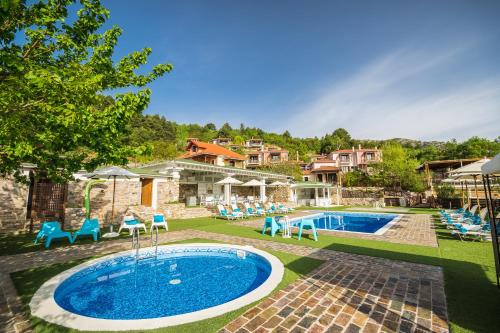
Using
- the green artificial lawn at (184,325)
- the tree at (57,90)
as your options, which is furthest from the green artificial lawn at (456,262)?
the tree at (57,90)

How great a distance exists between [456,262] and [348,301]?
430cm

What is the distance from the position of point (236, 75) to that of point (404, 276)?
24193 mm

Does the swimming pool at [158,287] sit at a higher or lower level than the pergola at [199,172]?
lower

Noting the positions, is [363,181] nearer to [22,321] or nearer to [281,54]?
[281,54]

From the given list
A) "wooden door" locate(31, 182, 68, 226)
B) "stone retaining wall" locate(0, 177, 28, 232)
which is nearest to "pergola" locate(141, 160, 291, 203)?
"wooden door" locate(31, 182, 68, 226)

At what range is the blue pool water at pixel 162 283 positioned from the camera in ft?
14.1

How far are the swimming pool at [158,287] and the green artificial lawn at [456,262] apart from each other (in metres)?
2.64

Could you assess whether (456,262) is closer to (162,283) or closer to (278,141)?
(162,283)

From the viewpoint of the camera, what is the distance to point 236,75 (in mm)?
24984

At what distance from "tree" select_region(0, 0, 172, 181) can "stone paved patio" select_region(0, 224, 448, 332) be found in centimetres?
271

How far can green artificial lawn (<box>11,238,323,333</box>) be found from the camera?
9.95 ft

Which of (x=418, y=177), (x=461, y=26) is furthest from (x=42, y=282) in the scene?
(x=418, y=177)

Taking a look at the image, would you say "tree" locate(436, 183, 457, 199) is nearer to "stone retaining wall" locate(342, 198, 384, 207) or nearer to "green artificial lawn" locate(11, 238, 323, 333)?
"stone retaining wall" locate(342, 198, 384, 207)

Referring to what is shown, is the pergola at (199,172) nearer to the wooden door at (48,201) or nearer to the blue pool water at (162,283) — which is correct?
the wooden door at (48,201)
